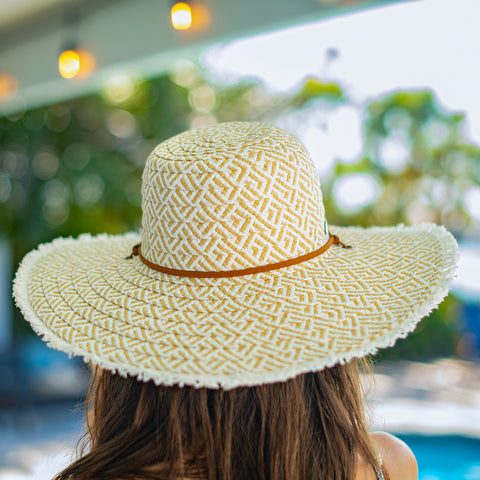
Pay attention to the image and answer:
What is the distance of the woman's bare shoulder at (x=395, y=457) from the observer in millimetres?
1114

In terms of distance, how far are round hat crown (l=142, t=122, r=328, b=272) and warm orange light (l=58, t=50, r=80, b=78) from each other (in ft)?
10.2

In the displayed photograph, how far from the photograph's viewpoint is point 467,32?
534 cm

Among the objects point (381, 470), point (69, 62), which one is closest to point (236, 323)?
point (381, 470)

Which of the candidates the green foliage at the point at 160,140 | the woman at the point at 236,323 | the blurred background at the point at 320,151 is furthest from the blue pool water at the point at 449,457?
the woman at the point at 236,323

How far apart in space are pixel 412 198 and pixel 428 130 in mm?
1170

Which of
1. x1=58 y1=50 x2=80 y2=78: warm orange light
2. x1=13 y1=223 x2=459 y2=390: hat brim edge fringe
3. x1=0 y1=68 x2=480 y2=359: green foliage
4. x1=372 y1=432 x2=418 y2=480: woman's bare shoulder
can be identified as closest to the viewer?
x1=13 y1=223 x2=459 y2=390: hat brim edge fringe

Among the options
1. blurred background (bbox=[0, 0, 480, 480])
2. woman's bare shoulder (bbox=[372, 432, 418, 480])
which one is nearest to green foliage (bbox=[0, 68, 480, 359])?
blurred background (bbox=[0, 0, 480, 480])

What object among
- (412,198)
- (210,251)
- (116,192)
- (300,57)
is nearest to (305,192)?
(210,251)

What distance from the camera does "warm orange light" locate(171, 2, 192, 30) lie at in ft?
9.45

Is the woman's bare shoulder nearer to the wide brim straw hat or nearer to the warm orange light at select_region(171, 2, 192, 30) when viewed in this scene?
the wide brim straw hat

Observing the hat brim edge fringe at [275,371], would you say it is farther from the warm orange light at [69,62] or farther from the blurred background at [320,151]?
the blurred background at [320,151]

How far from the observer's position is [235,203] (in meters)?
0.87

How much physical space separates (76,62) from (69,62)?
2.0 inches

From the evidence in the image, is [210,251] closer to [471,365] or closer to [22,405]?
[22,405]
